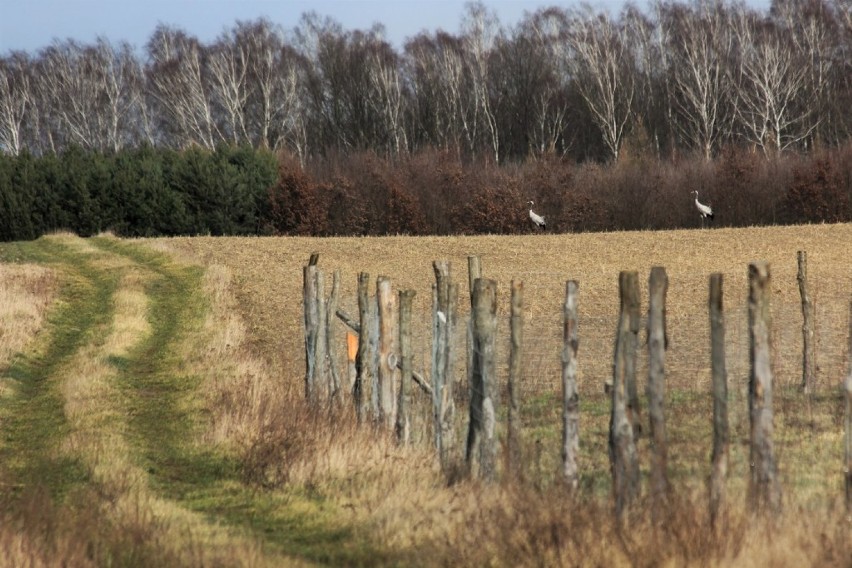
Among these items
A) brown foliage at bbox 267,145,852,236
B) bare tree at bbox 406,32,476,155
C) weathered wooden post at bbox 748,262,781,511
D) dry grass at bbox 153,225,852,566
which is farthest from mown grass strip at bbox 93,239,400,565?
bare tree at bbox 406,32,476,155

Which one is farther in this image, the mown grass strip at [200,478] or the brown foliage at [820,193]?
the brown foliage at [820,193]

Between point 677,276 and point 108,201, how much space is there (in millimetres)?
29485

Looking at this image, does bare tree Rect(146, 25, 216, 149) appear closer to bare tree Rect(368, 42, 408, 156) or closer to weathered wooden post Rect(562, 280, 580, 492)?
bare tree Rect(368, 42, 408, 156)

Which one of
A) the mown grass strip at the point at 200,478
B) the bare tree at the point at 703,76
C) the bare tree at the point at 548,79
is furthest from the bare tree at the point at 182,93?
the mown grass strip at the point at 200,478

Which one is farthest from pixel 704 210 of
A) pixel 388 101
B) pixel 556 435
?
pixel 556 435

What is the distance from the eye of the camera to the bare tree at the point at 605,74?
71.4m

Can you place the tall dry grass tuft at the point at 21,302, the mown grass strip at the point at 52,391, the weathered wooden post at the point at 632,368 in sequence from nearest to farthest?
the weathered wooden post at the point at 632,368
the mown grass strip at the point at 52,391
the tall dry grass tuft at the point at 21,302

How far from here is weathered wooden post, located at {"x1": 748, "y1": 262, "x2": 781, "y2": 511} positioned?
7.61 m

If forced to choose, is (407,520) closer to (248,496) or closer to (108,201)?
(248,496)

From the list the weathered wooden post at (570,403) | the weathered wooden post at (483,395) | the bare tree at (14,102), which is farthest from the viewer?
the bare tree at (14,102)

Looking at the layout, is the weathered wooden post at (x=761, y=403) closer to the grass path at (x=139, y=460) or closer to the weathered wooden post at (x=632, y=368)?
the weathered wooden post at (x=632, y=368)

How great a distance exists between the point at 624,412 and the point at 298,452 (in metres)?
2.89

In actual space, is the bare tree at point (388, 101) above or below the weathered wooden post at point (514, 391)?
above

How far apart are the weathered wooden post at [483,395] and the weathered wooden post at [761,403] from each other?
7.19 ft
